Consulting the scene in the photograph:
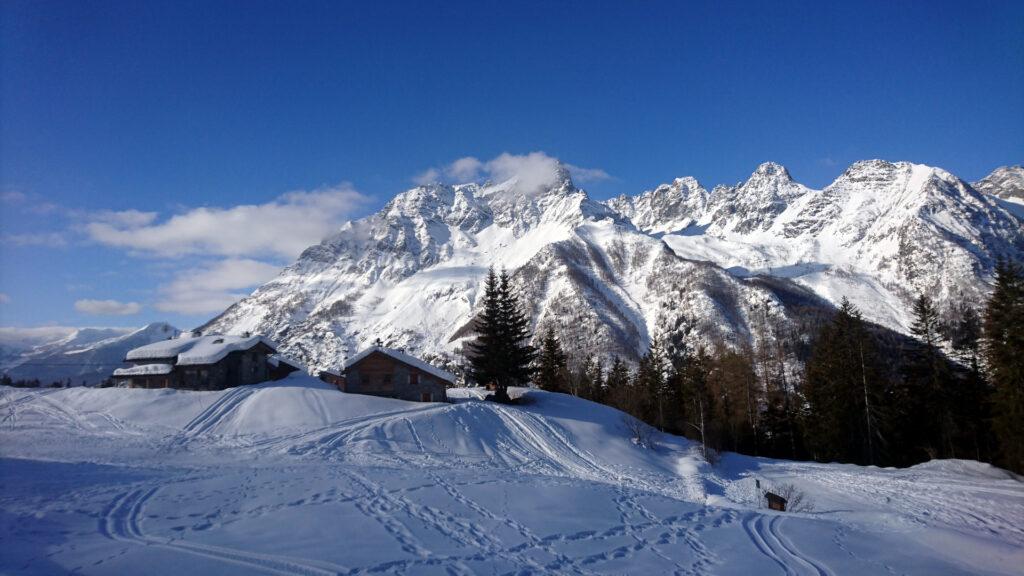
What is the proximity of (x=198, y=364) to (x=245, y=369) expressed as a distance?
149 inches

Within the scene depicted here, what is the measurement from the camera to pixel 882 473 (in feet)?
104

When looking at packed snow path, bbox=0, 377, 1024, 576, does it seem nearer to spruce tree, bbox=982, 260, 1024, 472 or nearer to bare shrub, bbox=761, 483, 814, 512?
bare shrub, bbox=761, 483, 814, 512

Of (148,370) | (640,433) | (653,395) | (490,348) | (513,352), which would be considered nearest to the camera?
(640,433)

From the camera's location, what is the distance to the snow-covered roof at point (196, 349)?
47.8 m

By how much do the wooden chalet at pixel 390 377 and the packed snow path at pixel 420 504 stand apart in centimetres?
842

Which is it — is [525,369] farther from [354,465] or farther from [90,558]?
[90,558]

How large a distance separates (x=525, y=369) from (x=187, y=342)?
31.5 metres

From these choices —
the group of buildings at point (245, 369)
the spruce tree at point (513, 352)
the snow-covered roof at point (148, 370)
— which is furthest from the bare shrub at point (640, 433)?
the snow-covered roof at point (148, 370)

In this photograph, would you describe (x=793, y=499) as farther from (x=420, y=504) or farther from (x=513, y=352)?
(x=513, y=352)

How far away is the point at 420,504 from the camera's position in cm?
1650

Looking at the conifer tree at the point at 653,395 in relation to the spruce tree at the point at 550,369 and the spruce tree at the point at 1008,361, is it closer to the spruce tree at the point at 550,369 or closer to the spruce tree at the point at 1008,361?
the spruce tree at the point at 550,369

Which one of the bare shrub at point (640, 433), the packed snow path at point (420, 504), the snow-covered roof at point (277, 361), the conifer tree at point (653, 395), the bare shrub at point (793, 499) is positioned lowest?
the bare shrub at point (793, 499)

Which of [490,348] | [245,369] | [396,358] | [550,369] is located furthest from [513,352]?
[245,369]

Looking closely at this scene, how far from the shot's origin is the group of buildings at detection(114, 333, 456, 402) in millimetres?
44625
